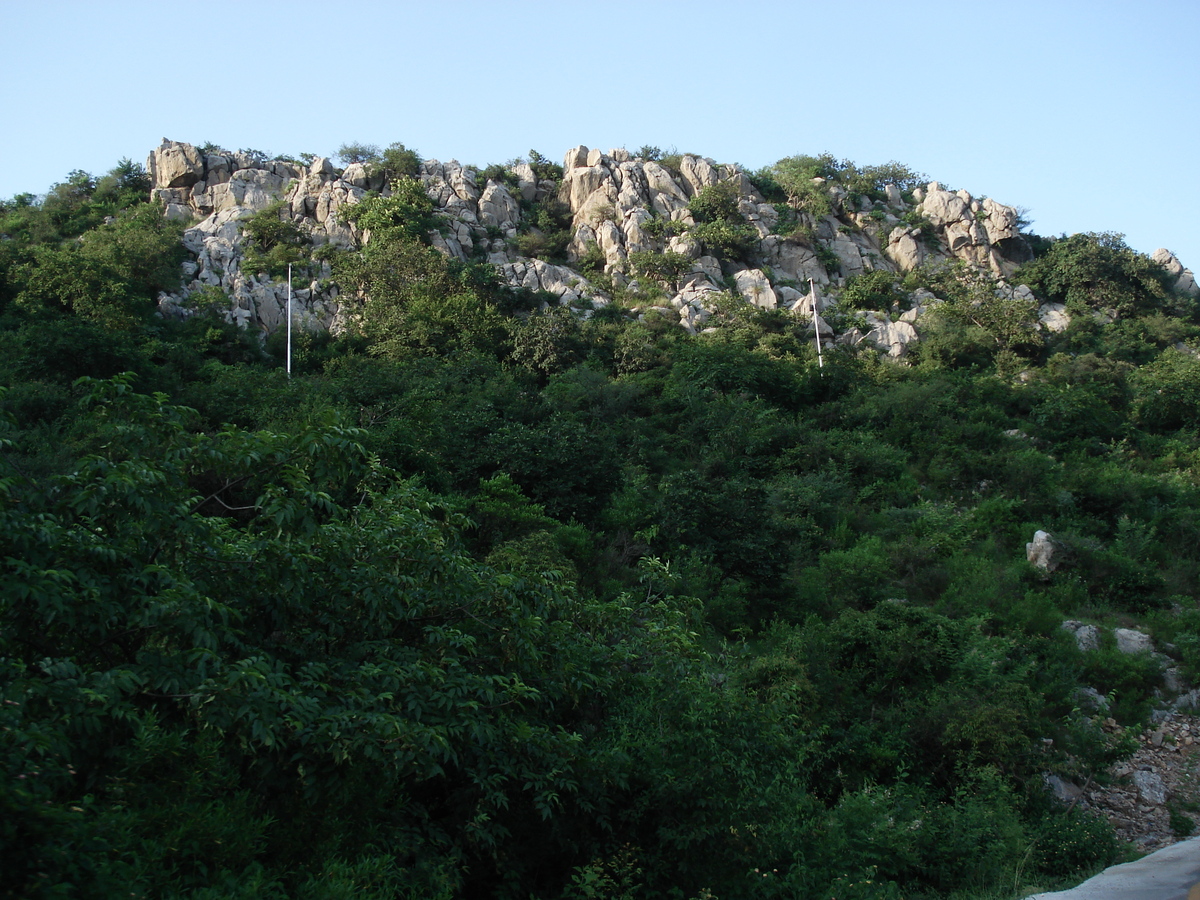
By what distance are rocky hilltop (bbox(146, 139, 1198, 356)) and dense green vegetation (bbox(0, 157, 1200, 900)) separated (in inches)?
158

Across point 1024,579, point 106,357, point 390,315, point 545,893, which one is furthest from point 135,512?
point 390,315

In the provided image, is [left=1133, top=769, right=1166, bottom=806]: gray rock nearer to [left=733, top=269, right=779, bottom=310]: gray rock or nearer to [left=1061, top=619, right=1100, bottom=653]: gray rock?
[left=1061, top=619, right=1100, bottom=653]: gray rock

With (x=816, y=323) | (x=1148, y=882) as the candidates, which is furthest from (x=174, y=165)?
(x=1148, y=882)

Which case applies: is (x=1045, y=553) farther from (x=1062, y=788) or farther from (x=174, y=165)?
(x=174, y=165)

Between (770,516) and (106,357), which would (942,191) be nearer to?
(770,516)

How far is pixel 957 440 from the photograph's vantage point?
79.3 feet

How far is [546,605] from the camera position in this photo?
7133 mm

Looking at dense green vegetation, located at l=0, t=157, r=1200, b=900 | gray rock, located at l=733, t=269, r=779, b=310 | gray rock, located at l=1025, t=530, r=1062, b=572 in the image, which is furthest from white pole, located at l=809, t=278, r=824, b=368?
gray rock, located at l=1025, t=530, r=1062, b=572

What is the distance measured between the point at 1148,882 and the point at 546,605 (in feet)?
17.5

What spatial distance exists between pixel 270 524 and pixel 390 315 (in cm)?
2429

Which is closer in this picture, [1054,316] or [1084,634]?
[1084,634]

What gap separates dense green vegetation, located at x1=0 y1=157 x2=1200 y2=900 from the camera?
477 cm

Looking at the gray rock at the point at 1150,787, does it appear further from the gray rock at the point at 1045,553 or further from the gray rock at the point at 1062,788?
the gray rock at the point at 1045,553

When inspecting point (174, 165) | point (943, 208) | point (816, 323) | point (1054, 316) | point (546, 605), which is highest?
point (174, 165)
